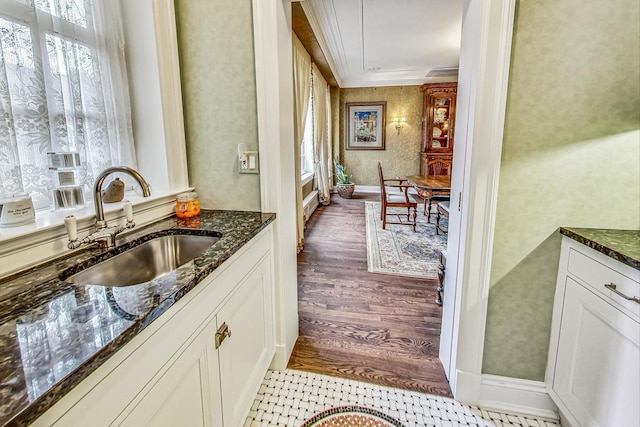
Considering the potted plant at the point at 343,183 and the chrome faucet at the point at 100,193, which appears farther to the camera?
the potted plant at the point at 343,183

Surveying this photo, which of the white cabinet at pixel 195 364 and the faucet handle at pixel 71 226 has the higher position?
the faucet handle at pixel 71 226

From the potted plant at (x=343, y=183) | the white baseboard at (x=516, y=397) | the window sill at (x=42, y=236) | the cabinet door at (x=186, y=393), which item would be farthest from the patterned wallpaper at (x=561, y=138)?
the potted plant at (x=343, y=183)

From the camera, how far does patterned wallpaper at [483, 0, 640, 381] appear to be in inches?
49.1

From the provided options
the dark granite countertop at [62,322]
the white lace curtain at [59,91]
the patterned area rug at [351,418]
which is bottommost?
the patterned area rug at [351,418]

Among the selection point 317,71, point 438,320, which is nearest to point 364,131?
point 317,71

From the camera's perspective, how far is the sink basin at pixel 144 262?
3.48 feet

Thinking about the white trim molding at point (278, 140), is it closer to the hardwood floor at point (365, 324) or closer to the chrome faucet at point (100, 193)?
the hardwood floor at point (365, 324)

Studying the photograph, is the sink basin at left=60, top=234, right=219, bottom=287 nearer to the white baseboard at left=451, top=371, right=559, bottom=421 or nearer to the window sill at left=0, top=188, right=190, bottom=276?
the window sill at left=0, top=188, right=190, bottom=276

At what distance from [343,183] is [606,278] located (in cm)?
608

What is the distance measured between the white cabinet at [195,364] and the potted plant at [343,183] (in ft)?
17.9

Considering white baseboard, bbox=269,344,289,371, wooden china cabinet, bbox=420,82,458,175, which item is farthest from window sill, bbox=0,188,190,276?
wooden china cabinet, bbox=420,82,458,175

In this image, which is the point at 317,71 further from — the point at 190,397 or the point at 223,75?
the point at 190,397

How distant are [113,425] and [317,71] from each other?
5.65 m

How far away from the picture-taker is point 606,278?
113cm
